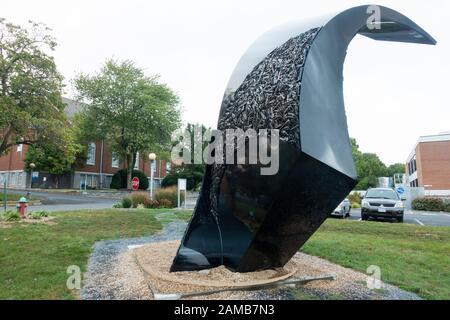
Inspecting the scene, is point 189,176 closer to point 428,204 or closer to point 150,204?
point 150,204

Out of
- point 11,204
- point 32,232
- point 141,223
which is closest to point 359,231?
point 141,223

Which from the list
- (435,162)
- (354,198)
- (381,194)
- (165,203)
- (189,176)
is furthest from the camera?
(435,162)

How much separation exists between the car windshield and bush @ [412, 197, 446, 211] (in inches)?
510

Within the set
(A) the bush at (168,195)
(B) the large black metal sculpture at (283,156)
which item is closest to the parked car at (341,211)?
(A) the bush at (168,195)

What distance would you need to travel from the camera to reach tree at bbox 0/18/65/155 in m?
22.7

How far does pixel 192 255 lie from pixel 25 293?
2.23 metres

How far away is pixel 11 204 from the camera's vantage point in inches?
838

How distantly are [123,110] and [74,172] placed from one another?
36.2 ft

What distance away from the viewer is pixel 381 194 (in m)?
15.7

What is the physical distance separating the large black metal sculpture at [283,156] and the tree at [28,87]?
21.2 m

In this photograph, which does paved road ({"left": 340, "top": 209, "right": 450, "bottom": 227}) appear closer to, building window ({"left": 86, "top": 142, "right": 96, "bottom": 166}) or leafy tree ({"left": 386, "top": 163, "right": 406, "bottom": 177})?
building window ({"left": 86, "top": 142, "right": 96, "bottom": 166})

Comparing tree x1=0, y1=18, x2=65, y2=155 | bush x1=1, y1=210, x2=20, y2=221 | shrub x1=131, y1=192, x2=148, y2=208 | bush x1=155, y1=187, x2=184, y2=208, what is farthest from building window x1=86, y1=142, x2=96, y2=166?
bush x1=1, y1=210, x2=20, y2=221

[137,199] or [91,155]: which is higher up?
[91,155]

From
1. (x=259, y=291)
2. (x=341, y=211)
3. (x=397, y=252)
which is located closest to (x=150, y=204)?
(x=341, y=211)
